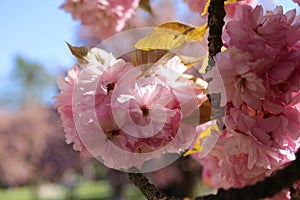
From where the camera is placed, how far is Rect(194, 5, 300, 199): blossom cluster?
1.44ft

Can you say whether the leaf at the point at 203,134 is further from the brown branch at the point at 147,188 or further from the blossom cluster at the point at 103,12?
the blossom cluster at the point at 103,12

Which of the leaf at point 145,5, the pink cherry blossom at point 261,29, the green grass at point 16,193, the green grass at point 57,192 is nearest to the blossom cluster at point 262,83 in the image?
the pink cherry blossom at point 261,29

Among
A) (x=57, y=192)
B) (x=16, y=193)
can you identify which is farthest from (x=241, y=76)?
(x=57, y=192)

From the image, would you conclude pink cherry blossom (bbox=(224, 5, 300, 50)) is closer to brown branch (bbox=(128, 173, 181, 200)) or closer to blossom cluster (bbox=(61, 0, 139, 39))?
brown branch (bbox=(128, 173, 181, 200))

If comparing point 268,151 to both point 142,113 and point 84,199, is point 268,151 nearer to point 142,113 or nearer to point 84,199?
point 142,113

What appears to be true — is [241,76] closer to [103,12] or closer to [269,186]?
[269,186]

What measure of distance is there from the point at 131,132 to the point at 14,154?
13.7 metres

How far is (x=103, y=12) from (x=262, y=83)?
1.63ft

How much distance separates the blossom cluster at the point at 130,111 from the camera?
1.55 feet

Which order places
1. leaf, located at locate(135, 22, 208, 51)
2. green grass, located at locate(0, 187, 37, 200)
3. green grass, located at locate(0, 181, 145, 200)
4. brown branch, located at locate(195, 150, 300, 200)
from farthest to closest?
1. green grass, located at locate(0, 187, 37, 200)
2. green grass, located at locate(0, 181, 145, 200)
3. leaf, located at locate(135, 22, 208, 51)
4. brown branch, located at locate(195, 150, 300, 200)

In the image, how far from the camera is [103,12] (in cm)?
88

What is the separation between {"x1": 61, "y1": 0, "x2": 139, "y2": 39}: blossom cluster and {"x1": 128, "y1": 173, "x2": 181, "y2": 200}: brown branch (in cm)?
41

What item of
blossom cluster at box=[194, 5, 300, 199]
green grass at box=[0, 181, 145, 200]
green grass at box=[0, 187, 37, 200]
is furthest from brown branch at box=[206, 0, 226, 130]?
green grass at box=[0, 187, 37, 200]

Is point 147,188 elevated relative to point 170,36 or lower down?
lower down
